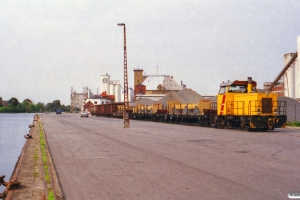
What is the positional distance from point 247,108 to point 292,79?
32930 mm

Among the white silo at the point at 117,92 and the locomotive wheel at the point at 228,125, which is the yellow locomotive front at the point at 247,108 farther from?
the white silo at the point at 117,92

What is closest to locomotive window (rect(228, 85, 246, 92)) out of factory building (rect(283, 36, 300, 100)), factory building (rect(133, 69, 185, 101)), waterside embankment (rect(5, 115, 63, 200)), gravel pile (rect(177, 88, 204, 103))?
waterside embankment (rect(5, 115, 63, 200))

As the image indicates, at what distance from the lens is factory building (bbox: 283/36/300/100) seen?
54.4 m

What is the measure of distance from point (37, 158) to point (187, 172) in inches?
228

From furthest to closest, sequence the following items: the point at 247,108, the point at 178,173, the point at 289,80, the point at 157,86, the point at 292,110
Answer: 1. the point at 157,86
2. the point at 289,80
3. the point at 292,110
4. the point at 247,108
5. the point at 178,173

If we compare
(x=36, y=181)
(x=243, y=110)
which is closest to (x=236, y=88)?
(x=243, y=110)

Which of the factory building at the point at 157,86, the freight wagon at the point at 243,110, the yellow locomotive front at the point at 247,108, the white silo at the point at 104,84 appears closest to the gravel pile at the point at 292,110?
the freight wagon at the point at 243,110

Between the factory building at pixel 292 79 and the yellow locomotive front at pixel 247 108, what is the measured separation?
2606 centimetres

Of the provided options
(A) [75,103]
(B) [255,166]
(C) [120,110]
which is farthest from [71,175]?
(A) [75,103]

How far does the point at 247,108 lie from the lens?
95.5 feet

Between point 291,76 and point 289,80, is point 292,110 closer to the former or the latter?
point 291,76

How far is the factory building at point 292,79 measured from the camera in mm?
54406

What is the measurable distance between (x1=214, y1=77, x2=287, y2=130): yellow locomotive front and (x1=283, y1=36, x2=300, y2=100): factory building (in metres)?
26.1

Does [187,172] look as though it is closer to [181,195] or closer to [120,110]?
[181,195]
